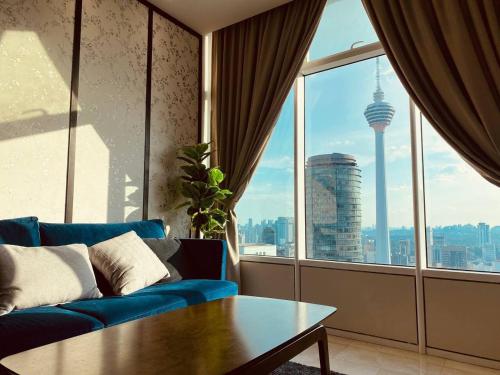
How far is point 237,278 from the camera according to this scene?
133 inches

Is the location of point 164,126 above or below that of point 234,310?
above

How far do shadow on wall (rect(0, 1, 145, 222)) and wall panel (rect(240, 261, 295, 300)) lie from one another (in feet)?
4.36

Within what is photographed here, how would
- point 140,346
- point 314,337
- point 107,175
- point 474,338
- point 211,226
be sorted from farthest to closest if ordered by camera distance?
point 211,226
point 107,175
point 474,338
point 314,337
point 140,346

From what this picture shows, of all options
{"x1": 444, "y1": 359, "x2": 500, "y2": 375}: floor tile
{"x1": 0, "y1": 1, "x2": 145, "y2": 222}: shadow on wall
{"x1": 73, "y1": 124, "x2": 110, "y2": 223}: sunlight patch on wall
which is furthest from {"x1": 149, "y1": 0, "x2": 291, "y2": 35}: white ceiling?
Result: {"x1": 444, "y1": 359, "x2": 500, "y2": 375}: floor tile

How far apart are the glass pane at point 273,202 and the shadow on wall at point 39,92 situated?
132 cm

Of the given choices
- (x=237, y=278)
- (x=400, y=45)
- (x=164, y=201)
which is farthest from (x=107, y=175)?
(x=400, y=45)

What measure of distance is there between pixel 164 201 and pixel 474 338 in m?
2.62

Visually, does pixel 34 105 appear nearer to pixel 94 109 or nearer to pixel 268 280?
pixel 94 109

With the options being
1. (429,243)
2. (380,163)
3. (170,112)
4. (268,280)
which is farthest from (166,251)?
(429,243)

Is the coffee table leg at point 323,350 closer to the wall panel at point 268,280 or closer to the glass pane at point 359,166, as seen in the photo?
the glass pane at point 359,166

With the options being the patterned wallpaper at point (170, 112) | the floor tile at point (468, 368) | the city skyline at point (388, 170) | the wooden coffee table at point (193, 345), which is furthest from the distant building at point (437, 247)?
the patterned wallpaper at point (170, 112)

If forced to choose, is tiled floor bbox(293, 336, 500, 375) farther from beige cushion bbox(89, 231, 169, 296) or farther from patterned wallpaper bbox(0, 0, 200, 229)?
patterned wallpaper bbox(0, 0, 200, 229)

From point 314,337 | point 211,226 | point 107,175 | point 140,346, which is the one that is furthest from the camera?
point 211,226

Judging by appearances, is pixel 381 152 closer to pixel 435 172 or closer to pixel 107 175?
pixel 435 172
